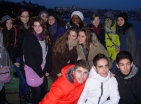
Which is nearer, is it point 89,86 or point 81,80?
point 81,80

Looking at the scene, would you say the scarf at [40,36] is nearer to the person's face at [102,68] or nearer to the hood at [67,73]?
the hood at [67,73]

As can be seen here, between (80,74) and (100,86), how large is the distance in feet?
1.31

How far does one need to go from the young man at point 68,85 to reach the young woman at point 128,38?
54.4 inches

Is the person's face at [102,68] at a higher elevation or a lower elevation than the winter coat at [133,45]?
lower

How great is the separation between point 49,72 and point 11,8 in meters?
89.4

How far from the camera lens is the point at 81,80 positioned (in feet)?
8.78

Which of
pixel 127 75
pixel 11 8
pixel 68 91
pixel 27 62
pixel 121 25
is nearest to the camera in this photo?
pixel 68 91

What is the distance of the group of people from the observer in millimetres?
2750

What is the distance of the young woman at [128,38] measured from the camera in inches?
145

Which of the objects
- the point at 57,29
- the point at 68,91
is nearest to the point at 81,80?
the point at 68,91

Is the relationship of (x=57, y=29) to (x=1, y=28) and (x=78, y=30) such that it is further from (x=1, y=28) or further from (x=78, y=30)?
(x=1, y=28)

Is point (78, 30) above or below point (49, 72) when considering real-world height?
above

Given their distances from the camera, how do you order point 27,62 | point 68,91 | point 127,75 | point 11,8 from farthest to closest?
point 11,8, point 27,62, point 127,75, point 68,91

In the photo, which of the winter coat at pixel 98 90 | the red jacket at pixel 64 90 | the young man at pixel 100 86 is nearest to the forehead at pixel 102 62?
the young man at pixel 100 86
